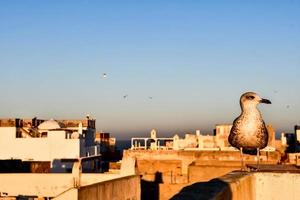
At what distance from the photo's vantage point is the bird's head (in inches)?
517

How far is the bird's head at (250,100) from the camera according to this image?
43.1 feet

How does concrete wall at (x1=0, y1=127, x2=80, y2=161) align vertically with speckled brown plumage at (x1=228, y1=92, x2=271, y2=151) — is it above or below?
below

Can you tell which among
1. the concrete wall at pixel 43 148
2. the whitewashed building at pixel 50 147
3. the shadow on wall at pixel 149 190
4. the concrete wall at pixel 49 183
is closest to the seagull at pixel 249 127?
the concrete wall at pixel 49 183

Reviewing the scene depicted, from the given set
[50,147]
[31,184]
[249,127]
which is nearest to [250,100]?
[249,127]

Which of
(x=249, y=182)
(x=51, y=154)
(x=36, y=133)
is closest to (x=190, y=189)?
(x=249, y=182)

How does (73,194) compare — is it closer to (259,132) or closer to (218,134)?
(259,132)

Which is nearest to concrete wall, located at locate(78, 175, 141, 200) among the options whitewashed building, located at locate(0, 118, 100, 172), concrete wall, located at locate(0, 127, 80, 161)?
whitewashed building, located at locate(0, 118, 100, 172)

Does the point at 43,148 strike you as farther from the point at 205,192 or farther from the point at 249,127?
the point at 205,192

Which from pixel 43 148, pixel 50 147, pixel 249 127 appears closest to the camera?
pixel 249 127

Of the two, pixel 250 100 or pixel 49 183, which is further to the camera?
pixel 49 183

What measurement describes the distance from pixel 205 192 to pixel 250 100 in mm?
6904

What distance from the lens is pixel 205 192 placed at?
22.0ft

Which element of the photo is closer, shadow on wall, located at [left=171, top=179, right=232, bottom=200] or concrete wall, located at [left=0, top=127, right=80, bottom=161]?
shadow on wall, located at [left=171, top=179, right=232, bottom=200]

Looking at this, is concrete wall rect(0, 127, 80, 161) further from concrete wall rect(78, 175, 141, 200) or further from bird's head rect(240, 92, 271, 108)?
bird's head rect(240, 92, 271, 108)
